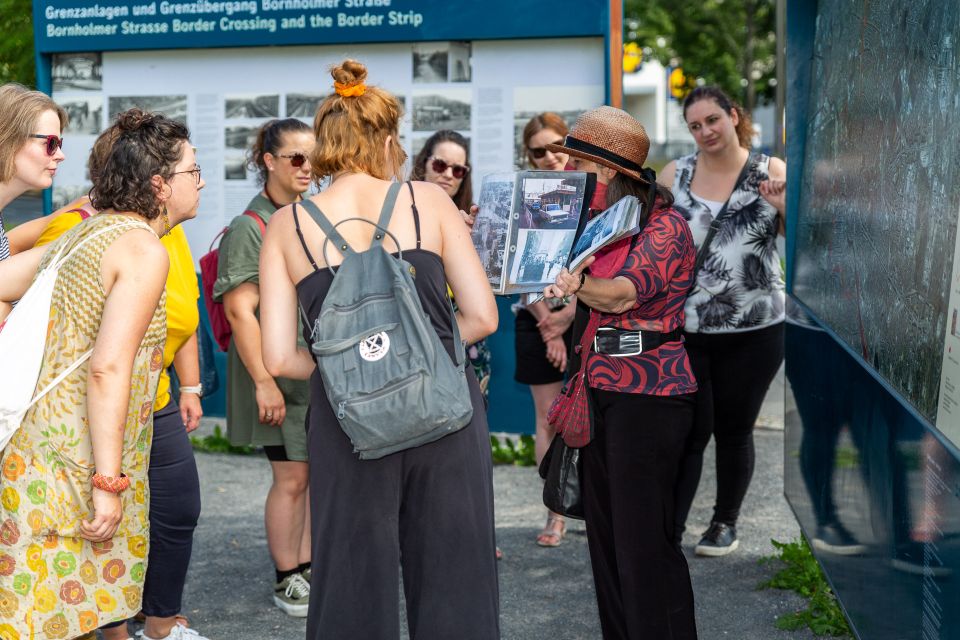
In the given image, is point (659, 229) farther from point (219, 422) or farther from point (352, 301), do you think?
point (219, 422)

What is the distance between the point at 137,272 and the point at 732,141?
2.77 meters

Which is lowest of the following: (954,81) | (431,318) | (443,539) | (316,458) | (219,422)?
(219,422)

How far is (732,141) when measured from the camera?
478 cm

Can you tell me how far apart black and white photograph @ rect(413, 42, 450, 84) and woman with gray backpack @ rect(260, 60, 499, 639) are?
3.72 metres

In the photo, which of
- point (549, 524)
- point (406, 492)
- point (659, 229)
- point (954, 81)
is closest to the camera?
point (954, 81)

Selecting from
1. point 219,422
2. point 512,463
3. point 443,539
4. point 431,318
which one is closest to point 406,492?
point 443,539

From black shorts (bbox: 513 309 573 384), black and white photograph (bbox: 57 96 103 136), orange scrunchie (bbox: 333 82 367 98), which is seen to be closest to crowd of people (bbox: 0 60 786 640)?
orange scrunchie (bbox: 333 82 367 98)

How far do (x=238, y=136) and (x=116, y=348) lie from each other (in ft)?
13.6

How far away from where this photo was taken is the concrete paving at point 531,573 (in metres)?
4.23

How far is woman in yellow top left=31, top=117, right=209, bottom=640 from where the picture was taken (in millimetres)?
3457

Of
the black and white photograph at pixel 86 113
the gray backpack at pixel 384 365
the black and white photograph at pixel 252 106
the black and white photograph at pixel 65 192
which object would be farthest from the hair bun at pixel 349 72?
the black and white photograph at pixel 65 192

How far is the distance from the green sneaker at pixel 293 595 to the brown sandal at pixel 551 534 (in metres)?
1.22

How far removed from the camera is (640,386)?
3268 mm

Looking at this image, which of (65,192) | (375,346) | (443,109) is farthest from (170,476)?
(65,192)
